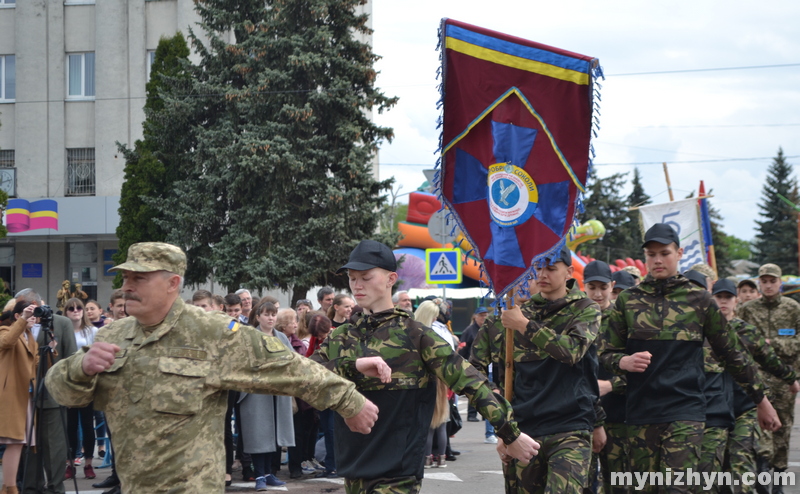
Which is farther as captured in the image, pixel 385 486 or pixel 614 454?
pixel 614 454

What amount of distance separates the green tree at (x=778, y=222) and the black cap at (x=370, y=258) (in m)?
56.1

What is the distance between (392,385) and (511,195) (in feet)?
6.17

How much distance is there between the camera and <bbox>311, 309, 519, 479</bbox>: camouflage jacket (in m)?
4.78

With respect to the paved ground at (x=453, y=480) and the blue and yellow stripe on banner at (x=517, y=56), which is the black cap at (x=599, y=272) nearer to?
the blue and yellow stripe on banner at (x=517, y=56)

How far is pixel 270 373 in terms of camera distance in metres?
4.21

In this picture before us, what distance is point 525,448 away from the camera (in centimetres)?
485

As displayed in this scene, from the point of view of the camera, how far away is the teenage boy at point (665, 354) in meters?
6.48

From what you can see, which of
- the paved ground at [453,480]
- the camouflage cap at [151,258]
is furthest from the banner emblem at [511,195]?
the paved ground at [453,480]

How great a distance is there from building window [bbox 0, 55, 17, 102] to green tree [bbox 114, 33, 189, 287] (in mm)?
7641

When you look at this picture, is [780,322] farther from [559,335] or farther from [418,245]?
[418,245]

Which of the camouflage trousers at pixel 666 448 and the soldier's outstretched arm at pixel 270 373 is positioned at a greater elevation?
the soldier's outstretched arm at pixel 270 373

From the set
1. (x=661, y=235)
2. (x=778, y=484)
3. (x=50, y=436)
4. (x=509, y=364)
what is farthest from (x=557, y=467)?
(x=50, y=436)

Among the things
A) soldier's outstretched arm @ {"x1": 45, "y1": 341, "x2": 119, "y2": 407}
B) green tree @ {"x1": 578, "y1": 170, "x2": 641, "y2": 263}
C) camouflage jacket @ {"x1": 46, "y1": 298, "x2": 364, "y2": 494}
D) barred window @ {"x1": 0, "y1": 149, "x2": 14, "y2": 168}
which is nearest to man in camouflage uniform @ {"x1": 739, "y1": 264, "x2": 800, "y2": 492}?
camouflage jacket @ {"x1": 46, "y1": 298, "x2": 364, "y2": 494}

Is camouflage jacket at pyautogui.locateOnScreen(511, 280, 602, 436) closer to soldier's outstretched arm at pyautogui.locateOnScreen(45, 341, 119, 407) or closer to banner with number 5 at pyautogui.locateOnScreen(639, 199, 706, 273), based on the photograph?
soldier's outstretched arm at pyautogui.locateOnScreen(45, 341, 119, 407)
